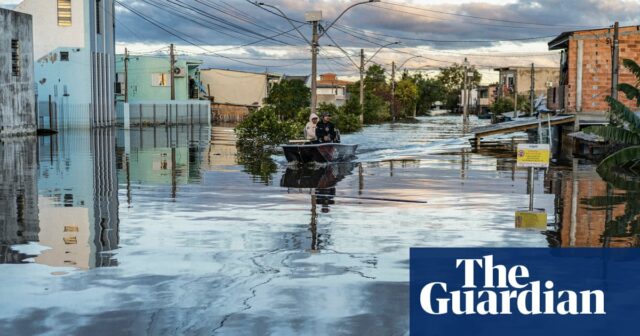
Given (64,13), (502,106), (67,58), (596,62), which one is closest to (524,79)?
(502,106)

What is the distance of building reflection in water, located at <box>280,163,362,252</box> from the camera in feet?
48.2

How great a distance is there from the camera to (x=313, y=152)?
2956 cm

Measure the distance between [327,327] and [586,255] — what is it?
212 inches

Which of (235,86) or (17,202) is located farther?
(235,86)

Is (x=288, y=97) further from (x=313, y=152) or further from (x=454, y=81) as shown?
(x=454, y=81)

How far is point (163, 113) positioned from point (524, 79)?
60.2m

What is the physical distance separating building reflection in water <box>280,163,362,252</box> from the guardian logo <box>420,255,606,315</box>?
11.4 ft

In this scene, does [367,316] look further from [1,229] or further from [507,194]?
[507,194]

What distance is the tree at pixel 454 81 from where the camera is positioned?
186m

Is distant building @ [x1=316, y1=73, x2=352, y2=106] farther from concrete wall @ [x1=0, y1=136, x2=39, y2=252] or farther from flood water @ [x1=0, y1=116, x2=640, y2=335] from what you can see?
flood water @ [x1=0, y1=116, x2=640, y2=335]

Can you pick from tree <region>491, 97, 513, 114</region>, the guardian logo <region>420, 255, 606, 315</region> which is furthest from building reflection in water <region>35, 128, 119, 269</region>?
tree <region>491, 97, 513, 114</region>

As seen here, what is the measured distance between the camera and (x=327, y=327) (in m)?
8.35

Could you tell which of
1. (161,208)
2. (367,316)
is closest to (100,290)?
(367,316)

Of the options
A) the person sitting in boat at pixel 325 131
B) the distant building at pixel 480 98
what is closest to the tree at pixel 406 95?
the distant building at pixel 480 98
